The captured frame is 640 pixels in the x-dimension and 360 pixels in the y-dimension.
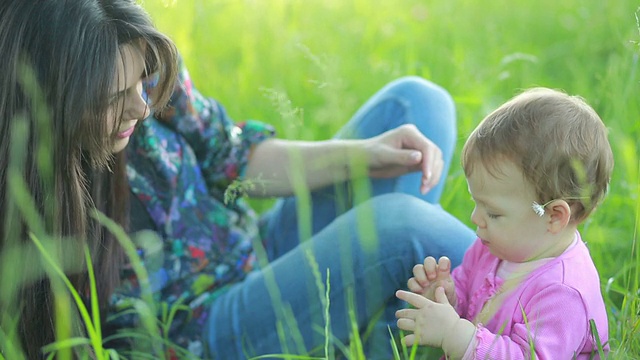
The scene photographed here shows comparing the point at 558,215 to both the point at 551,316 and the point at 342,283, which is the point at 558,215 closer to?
the point at 551,316

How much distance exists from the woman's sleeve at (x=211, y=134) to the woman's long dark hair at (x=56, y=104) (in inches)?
12.6

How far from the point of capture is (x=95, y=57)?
1.33 m

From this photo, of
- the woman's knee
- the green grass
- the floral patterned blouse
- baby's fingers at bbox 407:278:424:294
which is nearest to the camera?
baby's fingers at bbox 407:278:424:294

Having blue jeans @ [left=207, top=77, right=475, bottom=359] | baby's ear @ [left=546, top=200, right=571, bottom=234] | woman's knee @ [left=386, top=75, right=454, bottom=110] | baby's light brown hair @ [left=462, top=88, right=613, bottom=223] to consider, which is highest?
baby's light brown hair @ [left=462, top=88, right=613, bottom=223]

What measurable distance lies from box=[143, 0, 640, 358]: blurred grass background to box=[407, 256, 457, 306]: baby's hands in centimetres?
62

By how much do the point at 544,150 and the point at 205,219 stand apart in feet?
2.51

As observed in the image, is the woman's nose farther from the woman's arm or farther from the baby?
the baby

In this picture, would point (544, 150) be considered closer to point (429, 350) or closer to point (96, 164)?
point (429, 350)

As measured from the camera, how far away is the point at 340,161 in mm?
1845

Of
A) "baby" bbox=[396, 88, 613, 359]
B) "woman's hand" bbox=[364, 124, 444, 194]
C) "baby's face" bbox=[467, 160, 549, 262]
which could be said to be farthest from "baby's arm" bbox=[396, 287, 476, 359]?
"woman's hand" bbox=[364, 124, 444, 194]

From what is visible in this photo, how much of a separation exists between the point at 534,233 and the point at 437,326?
200mm

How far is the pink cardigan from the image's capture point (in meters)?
1.30

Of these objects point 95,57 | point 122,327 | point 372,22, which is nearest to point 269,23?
point 372,22

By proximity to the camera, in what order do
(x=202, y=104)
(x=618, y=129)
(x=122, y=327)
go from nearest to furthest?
1. (x=122, y=327)
2. (x=202, y=104)
3. (x=618, y=129)
